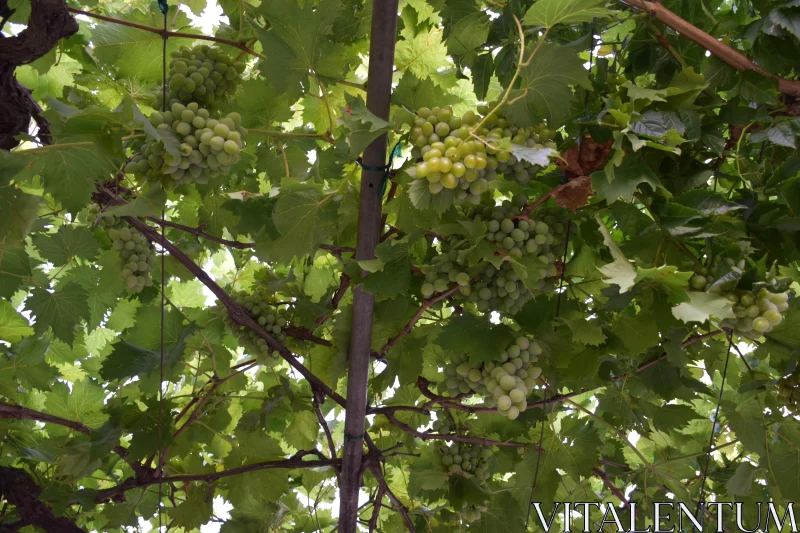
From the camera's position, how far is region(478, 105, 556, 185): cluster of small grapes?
50.3 inches

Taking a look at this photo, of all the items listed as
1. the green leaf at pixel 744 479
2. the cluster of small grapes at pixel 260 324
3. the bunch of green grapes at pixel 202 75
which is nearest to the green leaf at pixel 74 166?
the bunch of green grapes at pixel 202 75

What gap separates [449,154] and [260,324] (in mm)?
1058

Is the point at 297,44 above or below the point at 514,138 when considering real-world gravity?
above

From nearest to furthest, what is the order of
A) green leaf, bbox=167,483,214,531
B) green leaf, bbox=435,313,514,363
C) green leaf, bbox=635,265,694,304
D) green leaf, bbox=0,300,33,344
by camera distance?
1. green leaf, bbox=635,265,694,304
2. green leaf, bbox=435,313,514,363
3. green leaf, bbox=167,483,214,531
4. green leaf, bbox=0,300,33,344

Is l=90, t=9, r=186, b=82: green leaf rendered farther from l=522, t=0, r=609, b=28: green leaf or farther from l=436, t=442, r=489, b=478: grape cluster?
l=436, t=442, r=489, b=478: grape cluster

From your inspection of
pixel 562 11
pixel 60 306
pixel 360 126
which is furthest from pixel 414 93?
pixel 60 306

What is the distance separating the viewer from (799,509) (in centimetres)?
219

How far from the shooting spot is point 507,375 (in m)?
1.53

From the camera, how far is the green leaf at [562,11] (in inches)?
48.1

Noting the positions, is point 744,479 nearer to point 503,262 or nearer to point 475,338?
point 475,338

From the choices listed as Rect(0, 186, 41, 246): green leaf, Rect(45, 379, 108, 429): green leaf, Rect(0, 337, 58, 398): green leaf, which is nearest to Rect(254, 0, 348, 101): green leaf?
Rect(0, 186, 41, 246): green leaf

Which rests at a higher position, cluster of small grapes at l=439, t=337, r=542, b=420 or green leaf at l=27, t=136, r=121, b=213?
green leaf at l=27, t=136, r=121, b=213

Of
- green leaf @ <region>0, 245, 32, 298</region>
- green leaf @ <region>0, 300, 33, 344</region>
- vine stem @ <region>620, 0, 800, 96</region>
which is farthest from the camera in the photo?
green leaf @ <region>0, 300, 33, 344</region>

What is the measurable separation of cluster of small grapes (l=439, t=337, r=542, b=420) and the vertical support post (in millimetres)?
299
